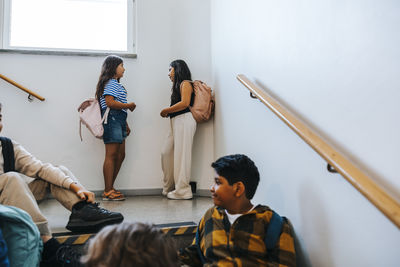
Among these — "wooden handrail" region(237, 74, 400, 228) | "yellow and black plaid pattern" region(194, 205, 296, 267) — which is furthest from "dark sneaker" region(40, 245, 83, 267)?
"wooden handrail" region(237, 74, 400, 228)

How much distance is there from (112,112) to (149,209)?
1005 mm

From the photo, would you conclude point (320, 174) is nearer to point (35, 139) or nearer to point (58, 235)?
point (58, 235)

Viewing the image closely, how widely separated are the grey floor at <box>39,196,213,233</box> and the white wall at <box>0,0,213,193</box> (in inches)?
16.6

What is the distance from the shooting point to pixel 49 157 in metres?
3.39

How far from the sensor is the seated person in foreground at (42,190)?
1.75 metres

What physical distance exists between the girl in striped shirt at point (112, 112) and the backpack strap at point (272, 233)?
192 cm

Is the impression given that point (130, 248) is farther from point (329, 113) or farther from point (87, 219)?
point (87, 219)

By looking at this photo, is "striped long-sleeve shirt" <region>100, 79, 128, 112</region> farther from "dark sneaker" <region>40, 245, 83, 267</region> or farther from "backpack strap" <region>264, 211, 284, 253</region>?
"backpack strap" <region>264, 211, 284, 253</region>

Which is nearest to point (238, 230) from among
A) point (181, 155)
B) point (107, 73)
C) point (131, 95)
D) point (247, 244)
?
point (247, 244)

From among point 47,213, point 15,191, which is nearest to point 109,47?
point 47,213

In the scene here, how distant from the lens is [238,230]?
1.54m

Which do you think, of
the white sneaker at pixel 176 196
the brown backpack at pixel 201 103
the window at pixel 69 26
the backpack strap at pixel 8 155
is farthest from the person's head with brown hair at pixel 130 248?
the window at pixel 69 26

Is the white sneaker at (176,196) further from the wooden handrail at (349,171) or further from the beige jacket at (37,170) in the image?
the wooden handrail at (349,171)

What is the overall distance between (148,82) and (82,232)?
1980mm
